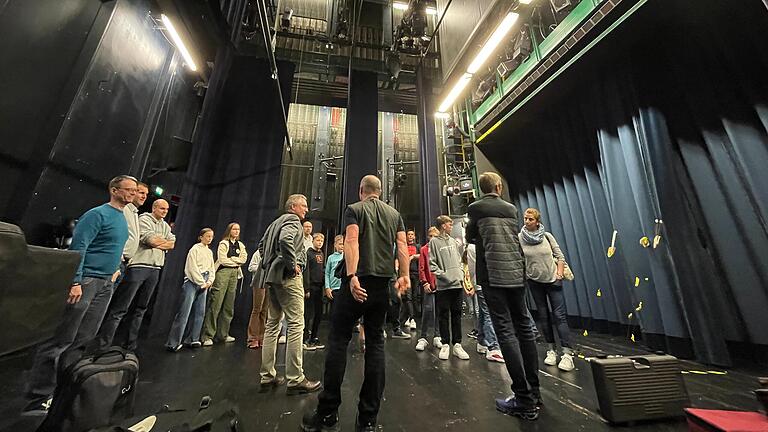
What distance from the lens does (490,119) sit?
Result: 5.26 meters

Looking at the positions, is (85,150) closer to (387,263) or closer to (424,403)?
(387,263)

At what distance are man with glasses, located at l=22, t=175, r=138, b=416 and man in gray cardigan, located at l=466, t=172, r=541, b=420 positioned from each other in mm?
2565

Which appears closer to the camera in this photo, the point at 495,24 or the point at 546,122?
the point at 495,24

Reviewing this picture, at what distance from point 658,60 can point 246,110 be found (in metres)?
6.89

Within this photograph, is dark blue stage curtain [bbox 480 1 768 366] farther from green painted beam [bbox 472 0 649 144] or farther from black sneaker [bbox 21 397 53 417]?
black sneaker [bbox 21 397 53 417]

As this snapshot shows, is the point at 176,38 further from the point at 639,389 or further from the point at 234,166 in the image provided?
the point at 639,389

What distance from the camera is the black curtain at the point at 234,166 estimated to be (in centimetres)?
467

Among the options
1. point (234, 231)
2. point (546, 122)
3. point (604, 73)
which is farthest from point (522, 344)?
point (546, 122)

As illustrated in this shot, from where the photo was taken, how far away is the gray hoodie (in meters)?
2.84

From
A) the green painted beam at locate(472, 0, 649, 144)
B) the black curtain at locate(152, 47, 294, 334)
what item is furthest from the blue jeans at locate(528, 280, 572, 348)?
the black curtain at locate(152, 47, 294, 334)

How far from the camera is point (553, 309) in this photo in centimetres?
268

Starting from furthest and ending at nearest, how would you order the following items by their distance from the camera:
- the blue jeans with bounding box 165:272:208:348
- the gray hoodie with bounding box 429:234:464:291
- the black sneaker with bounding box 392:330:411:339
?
the black sneaker with bounding box 392:330:411:339, the blue jeans with bounding box 165:272:208:348, the gray hoodie with bounding box 429:234:464:291

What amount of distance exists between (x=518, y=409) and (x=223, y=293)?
3.67m

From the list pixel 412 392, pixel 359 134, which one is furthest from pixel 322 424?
pixel 359 134
